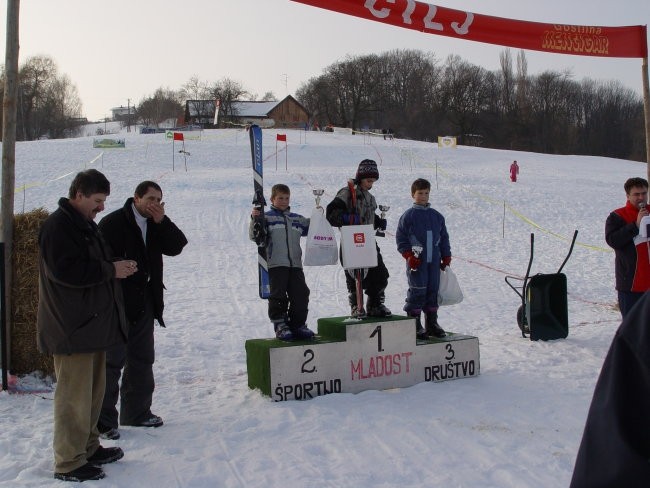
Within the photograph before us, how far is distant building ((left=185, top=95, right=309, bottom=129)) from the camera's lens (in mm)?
87000

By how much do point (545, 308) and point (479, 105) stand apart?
81212mm

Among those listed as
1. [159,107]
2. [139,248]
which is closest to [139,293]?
[139,248]

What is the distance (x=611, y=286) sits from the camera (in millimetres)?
12914

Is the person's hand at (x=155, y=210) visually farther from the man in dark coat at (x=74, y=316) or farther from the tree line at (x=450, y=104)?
the tree line at (x=450, y=104)

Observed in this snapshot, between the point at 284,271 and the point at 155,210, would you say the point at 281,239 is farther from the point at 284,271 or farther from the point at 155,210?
the point at 155,210

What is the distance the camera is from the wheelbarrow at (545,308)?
8445 mm

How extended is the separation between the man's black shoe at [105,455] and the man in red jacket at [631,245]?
5.02 m

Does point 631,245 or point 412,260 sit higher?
point 631,245

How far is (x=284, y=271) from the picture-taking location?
6445 millimetres

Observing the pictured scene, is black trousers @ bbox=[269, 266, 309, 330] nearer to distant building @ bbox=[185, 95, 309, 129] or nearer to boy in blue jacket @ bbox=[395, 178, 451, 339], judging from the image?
boy in blue jacket @ bbox=[395, 178, 451, 339]

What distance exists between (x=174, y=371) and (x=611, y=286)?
29.9 ft

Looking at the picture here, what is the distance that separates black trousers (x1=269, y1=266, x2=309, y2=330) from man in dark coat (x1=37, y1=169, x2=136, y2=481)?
210 centimetres

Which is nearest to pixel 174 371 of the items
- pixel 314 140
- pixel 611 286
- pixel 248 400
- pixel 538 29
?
pixel 248 400

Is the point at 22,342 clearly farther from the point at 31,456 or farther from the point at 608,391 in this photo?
the point at 608,391
